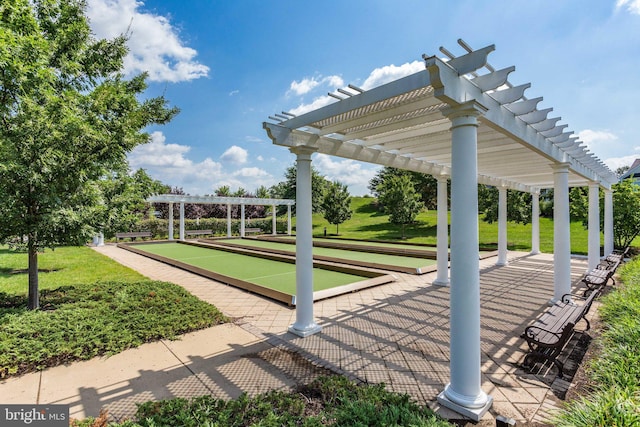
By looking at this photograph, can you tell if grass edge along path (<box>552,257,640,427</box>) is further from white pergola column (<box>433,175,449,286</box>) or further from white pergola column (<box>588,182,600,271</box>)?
white pergola column (<box>588,182,600,271</box>)

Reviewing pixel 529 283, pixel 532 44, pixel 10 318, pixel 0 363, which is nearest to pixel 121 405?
pixel 0 363

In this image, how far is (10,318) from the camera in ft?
15.3

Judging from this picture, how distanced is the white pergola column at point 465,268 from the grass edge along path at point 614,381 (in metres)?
0.71

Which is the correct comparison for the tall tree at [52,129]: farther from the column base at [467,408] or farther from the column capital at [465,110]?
the column base at [467,408]

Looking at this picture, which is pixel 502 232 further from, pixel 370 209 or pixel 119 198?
pixel 370 209

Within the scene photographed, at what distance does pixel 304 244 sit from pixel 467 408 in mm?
2966

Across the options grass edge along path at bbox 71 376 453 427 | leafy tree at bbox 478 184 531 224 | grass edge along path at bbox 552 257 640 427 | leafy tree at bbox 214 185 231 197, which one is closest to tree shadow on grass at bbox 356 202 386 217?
leafy tree at bbox 214 185 231 197

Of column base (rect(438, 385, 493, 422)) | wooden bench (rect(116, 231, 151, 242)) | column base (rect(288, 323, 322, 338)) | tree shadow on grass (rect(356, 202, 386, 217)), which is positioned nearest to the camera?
column base (rect(438, 385, 493, 422))

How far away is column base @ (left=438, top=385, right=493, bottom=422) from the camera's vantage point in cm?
279

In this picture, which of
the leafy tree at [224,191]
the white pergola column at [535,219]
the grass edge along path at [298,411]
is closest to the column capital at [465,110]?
the grass edge along path at [298,411]

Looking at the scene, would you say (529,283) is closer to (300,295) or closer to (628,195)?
(300,295)

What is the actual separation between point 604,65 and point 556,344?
5.98m

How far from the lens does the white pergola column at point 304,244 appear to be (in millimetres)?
4836

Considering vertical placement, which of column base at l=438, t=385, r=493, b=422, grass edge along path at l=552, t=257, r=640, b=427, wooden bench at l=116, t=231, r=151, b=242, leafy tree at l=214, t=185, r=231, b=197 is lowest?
column base at l=438, t=385, r=493, b=422
